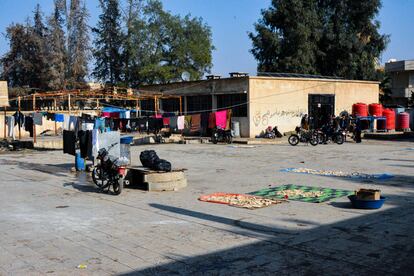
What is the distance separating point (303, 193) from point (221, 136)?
19.0m

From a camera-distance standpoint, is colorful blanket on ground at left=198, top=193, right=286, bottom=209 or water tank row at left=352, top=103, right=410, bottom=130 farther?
water tank row at left=352, top=103, right=410, bottom=130

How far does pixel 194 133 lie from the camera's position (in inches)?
1421

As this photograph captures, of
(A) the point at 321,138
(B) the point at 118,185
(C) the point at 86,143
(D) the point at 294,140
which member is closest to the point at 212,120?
(D) the point at 294,140

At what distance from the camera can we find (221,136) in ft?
100

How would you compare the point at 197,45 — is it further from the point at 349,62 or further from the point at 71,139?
the point at 71,139

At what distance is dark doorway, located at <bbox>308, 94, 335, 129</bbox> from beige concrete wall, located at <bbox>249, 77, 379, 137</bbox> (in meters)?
0.39

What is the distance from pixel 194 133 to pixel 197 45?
79.0ft

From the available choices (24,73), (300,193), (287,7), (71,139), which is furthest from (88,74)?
(300,193)

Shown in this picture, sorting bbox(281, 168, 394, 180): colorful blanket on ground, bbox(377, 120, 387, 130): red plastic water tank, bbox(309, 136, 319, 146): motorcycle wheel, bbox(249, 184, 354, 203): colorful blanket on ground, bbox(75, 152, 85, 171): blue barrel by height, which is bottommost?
bbox(249, 184, 354, 203): colorful blanket on ground

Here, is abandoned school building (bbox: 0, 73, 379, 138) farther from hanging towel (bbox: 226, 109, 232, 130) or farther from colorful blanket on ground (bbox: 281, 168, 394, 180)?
colorful blanket on ground (bbox: 281, 168, 394, 180)

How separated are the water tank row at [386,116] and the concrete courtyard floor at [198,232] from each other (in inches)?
989

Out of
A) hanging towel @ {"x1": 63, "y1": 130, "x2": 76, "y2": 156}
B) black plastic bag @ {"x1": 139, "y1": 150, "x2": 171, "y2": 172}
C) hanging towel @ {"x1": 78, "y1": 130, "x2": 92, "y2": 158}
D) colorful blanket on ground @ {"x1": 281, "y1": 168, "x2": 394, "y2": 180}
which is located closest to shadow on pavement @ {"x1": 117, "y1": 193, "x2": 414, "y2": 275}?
black plastic bag @ {"x1": 139, "y1": 150, "x2": 171, "y2": 172}

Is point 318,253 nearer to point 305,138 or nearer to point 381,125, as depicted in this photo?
Answer: point 305,138

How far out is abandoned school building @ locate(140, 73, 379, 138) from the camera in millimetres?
33312
